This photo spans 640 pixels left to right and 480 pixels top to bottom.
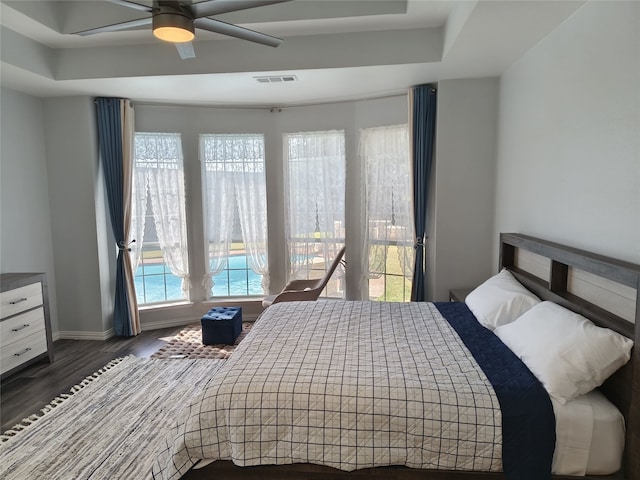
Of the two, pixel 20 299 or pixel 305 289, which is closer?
pixel 20 299

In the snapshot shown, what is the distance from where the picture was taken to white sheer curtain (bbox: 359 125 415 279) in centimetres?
386

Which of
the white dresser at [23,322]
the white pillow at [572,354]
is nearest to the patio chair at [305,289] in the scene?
the white dresser at [23,322]

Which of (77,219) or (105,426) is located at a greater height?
(77,219)

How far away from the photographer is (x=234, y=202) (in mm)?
4348

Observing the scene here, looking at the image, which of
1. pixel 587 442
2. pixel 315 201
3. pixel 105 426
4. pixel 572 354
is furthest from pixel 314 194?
pixel 587 442

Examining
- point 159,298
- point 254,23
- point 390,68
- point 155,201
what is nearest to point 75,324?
point 159,298

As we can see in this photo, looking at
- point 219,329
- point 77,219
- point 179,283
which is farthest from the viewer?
point 179,283

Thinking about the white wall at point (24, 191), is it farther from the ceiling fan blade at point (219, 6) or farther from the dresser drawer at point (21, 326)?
the ceiling fan blade at point (219, 6)

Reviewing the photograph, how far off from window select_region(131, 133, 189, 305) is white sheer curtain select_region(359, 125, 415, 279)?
2.14m

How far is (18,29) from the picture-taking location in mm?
2891

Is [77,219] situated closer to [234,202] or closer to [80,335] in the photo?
[80,335]

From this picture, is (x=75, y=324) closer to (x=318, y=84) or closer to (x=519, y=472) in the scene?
(x=318, y=84)

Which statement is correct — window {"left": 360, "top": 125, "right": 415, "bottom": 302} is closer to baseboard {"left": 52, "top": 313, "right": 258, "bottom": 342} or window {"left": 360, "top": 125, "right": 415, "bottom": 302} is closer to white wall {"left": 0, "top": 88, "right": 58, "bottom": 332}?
baseboard {"left": 52, "top": 313, "right": 258, "bottom": 342}

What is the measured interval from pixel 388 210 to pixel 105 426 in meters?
3.08
